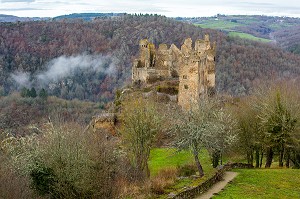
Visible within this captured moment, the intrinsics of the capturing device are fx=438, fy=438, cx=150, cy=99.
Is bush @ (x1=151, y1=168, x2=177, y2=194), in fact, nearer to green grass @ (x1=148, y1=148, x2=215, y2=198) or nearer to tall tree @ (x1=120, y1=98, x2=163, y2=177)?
tall tree @ (x1=120, y1=98, x2=163, y2=177)

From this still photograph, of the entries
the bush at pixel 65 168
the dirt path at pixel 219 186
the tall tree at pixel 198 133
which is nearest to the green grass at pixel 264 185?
the dirt path at pixel 219 186

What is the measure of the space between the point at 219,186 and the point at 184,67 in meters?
27.8

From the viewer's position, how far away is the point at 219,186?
28156mm

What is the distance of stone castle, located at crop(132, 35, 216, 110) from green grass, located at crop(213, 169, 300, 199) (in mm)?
18403

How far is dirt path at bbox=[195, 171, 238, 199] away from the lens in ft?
84.3

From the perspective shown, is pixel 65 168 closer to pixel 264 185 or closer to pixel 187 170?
pixel 264 185

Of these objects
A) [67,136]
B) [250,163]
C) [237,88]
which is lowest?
[237,88]

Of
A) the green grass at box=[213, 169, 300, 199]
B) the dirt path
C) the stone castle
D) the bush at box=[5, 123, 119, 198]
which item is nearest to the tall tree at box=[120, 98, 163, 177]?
the dirt path

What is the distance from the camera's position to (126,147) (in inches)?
1423

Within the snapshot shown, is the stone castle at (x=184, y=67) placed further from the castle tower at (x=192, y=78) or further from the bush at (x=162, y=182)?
the bush at (x=162, y=182)

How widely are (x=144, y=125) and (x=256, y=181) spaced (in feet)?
33.0

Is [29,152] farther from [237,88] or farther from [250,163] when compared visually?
[237,88]

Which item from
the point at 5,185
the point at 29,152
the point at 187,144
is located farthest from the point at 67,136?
the point at 187,144

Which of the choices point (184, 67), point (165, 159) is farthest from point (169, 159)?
point (184, 67)
